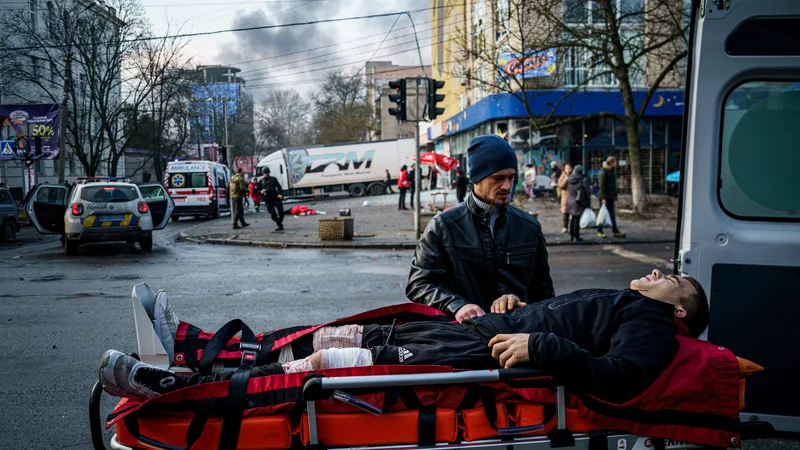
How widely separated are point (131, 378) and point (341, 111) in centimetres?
8106

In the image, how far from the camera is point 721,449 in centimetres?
274

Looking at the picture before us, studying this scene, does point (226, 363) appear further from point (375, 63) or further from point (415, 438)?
point (375, 63)

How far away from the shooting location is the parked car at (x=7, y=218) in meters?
19.1

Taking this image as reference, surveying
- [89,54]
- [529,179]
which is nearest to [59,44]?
[89,54]

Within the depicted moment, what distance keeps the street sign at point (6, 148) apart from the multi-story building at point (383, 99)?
2028 inches

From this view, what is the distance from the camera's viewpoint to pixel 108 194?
15.6 metres

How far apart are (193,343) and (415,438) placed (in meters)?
1.42

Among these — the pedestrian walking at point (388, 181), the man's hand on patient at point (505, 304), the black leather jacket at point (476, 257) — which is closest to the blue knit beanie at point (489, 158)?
the black leather jacket at point (476, 257)

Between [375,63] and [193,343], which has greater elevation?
[375,63]

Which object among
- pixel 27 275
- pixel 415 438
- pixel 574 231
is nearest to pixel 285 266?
pixel 27 275

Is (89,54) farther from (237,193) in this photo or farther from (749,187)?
(749,187)

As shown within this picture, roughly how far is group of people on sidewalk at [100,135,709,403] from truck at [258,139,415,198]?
A: 4098cm

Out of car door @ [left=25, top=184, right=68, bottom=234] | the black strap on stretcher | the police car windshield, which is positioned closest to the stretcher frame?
the black strap on stretcher

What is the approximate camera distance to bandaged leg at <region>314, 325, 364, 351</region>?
11.0ft
